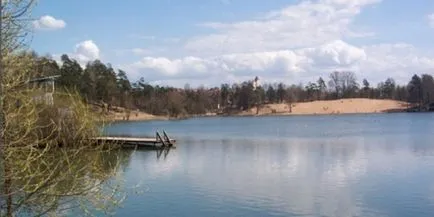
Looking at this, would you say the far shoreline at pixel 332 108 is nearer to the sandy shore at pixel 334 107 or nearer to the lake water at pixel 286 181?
the sandy shore at pixel 334 107

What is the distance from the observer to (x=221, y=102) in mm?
172000

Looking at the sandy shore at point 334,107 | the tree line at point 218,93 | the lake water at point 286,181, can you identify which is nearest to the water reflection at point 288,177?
the lake water at point 286,181

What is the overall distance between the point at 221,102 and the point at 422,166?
5522 inches

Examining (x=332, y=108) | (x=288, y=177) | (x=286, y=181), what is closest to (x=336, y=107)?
(x=332, y=108)

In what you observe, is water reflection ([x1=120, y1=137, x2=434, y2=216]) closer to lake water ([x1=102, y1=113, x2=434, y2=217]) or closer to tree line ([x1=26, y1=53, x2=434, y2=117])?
lake water ([x1=102, y1=113, x2=434, y2=217])

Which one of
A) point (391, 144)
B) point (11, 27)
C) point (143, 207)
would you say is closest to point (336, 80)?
point (391, 144)

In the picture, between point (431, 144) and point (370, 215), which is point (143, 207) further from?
point (431, 144)

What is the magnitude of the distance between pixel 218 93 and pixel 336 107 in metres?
36.6

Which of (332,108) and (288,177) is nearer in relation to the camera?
(288,177)

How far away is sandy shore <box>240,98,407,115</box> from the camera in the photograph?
15125cm

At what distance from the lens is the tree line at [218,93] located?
114m

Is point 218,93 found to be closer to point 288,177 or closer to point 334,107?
point 334,107

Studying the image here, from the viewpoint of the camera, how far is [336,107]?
6122 inches

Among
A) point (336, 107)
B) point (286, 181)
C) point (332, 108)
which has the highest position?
point (336, 107)
